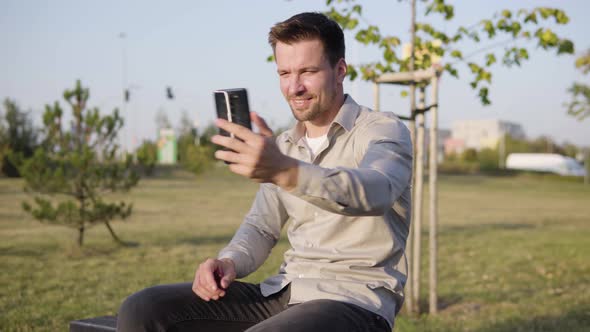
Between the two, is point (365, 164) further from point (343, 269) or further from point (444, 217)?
point (444, 217)

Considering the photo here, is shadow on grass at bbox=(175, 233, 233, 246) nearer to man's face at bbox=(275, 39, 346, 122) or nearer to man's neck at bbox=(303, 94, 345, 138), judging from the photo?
man's neck at bbox=(303, 94, 345, 138)

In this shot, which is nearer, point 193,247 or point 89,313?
point 89,313

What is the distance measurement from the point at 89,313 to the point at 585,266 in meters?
7.74

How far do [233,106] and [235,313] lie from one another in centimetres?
113

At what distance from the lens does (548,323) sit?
6.24m

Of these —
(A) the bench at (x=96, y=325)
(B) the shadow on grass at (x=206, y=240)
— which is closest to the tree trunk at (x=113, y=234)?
(B) the shadow on grass at (x=206, y=240)

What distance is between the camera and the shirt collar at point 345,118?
9.19ft

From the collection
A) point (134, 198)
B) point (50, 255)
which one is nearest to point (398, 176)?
point (50, 255)

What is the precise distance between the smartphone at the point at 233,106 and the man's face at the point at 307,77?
1.84 feet

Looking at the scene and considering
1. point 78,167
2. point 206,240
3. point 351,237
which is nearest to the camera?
point 351,237

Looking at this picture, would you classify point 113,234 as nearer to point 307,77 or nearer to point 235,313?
point 235,313

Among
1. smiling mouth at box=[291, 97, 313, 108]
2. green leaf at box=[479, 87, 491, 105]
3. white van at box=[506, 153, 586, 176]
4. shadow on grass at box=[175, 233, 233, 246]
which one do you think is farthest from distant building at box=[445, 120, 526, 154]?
smiling mouth at box=[291, 97, 313, 108]

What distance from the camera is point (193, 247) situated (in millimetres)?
11844

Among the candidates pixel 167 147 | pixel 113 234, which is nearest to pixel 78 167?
pixel 113 234
